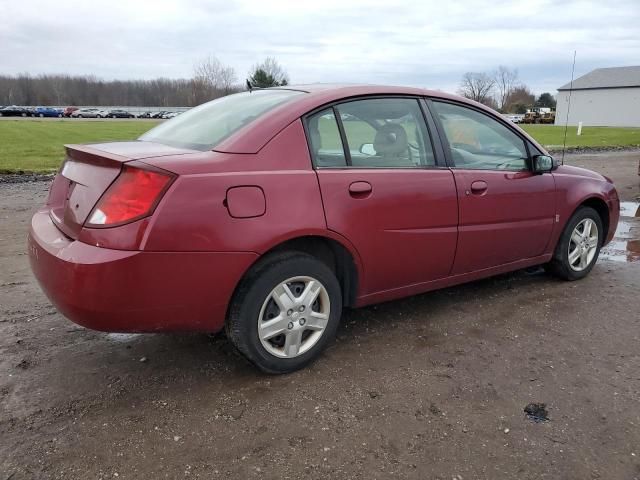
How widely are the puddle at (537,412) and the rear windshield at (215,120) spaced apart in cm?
217

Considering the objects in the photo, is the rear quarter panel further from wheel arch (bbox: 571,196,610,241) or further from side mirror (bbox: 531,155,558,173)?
wheel arch (bbox: 571,196,610,241)

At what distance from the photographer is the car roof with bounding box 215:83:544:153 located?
295 cm

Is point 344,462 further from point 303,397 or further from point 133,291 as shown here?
point 133,291

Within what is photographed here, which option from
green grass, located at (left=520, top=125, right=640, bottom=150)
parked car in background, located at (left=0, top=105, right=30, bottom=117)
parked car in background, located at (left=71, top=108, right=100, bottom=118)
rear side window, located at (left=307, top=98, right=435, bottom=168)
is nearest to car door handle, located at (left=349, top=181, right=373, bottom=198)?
rear side window, located at (left=307, top=98, right=435, bottom=168)

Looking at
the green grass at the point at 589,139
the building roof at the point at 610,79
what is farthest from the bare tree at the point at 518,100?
the green grass at the point at 589,139

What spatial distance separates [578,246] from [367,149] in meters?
2.53

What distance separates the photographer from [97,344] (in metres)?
3.59

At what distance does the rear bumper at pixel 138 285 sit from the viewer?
8.46ft

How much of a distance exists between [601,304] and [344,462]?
2.90 m

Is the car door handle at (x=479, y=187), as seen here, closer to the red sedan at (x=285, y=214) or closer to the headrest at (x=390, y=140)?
the red sedan at (x=285, y=214)

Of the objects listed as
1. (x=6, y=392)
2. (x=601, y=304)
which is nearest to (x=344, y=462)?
(x=6, y=392)

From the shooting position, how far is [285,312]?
10.0ft

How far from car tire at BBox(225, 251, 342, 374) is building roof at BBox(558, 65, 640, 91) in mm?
78139

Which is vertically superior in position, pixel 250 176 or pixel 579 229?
pixel 250 176
